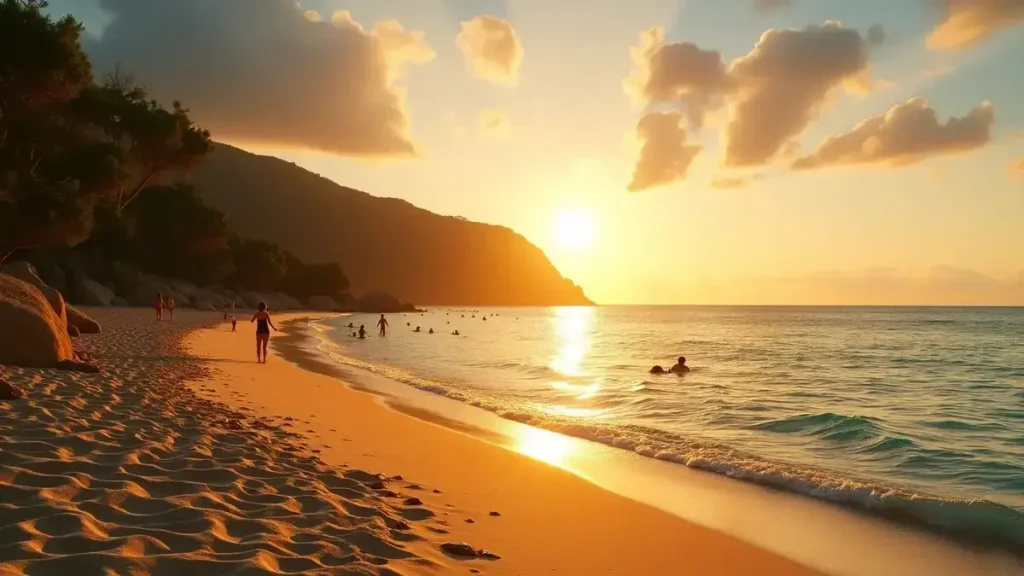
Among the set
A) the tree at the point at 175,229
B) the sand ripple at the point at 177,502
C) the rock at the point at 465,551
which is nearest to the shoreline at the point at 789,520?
the rock at the point at 465,551

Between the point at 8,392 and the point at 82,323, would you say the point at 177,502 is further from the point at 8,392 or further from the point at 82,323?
the point at 82,323

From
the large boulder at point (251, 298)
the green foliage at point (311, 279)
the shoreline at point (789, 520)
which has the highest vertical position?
the green foliage at point (311, 279)

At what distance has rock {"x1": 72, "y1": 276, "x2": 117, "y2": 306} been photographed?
56531mm

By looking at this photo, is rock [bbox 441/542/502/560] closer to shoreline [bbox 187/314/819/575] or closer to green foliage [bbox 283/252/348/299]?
shoreline [bbox 187/314/819/575]

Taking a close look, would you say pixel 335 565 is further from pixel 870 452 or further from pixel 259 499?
pixel 870 452

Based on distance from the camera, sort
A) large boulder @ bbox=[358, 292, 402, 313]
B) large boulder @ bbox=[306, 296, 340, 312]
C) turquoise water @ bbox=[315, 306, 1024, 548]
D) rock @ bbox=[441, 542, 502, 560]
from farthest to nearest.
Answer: large boulder @ bbox=[358, 292, 402, 313] → large boulder @ bbox=[306, 296, 340, 312] → turquoise water @ bbox=[315, 306, 1024, 548] → rock @ bbox=[441, 542, 502, 560]

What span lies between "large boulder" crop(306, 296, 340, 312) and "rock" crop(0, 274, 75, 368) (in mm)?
101547

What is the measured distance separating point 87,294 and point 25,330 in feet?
175

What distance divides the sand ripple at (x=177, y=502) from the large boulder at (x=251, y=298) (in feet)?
272

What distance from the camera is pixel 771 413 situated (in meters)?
14.8

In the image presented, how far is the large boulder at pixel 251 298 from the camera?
87.1 meters

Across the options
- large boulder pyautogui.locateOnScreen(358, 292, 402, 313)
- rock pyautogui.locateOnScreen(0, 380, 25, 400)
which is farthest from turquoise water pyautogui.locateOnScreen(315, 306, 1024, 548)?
large boulder pyautogui.locateOnScreen(358, 292, 402, 313)

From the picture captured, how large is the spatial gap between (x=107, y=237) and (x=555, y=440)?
72259mm

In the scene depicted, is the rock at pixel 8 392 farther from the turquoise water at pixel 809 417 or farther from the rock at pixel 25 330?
the turquoise water at pixel 809 417
